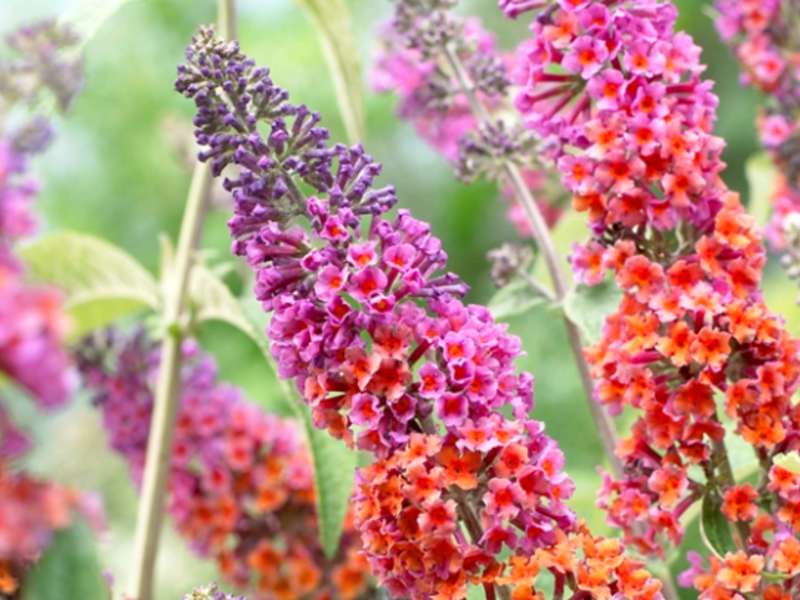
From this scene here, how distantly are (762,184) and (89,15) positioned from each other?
0.79m

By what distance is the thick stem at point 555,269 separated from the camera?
866 mm

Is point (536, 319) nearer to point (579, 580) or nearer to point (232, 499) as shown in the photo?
point (232, 499)

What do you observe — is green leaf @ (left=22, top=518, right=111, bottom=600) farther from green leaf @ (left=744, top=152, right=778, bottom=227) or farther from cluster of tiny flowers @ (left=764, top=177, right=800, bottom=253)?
green leaf @ (left=744, top=152, right=778, bottom=227)

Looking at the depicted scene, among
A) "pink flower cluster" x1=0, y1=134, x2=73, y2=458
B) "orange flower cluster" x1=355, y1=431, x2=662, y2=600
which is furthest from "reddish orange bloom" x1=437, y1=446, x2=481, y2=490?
"pink flower cluster" x1=0, y1=134, x2=73, y2=458

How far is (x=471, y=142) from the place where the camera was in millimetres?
934

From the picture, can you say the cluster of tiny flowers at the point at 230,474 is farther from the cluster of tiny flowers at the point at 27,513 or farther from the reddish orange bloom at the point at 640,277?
the cluster of tiny flowers at the point at 27,513

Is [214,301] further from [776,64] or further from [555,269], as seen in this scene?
[776,64]

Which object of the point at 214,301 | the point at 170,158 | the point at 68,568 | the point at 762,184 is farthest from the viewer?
the point at 170,158

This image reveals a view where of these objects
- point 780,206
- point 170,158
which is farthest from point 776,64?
point 170,158

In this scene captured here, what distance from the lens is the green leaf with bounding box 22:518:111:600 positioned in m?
0.51

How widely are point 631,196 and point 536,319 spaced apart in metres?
0.76

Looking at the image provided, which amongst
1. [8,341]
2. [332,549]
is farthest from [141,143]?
[8,341]

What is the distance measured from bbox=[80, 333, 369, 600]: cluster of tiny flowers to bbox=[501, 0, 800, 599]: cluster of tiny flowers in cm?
30

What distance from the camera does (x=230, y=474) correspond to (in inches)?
39.6
